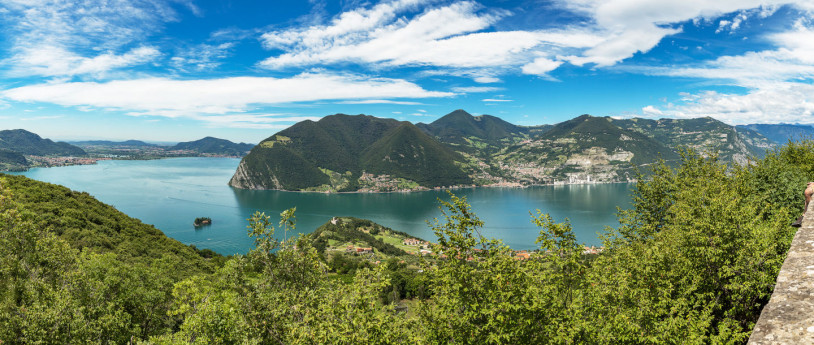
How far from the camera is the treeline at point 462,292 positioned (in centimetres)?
813

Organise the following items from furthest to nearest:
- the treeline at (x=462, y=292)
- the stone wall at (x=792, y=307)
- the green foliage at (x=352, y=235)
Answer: the green foliage at (x=352, y=235) < the treeline at (x=462, y=292) < the stone wall at (x=792, y=307)

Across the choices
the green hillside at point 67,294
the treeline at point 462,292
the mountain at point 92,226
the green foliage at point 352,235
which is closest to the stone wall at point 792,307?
the treeline at point 462,292

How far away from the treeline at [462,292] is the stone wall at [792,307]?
3212 mm

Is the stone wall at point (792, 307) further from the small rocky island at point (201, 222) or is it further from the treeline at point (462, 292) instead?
the small rocky island at point (201, 222)

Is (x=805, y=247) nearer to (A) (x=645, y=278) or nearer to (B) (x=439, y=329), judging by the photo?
(A) (x=645, y=278)

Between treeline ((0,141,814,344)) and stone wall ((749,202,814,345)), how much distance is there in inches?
126

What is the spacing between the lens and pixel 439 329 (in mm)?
8242

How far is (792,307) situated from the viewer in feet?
15.6

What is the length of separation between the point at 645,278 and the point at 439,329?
7241 mm

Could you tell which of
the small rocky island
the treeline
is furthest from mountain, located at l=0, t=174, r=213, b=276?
the small rocky island

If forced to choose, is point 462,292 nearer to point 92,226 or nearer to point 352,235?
point 92,226

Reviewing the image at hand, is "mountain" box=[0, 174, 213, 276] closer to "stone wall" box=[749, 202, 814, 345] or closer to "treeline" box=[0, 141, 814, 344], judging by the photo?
"treeline" box=[0, 141, 814, 344]

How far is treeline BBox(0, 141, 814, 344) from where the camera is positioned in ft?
26.7

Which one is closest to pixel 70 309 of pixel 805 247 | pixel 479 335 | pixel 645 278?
pixel 479 335
